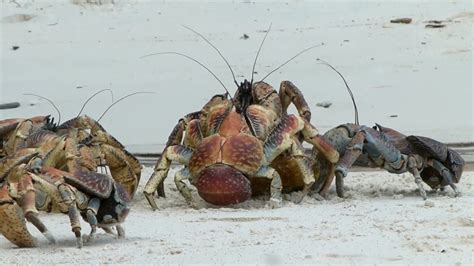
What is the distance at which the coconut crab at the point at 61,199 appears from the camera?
779 centimetres

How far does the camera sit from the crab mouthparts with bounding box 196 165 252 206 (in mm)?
9750

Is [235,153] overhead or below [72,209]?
below

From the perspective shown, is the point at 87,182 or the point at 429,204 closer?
the point at 87,182

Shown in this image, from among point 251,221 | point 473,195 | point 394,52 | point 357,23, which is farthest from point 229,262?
point 357,23

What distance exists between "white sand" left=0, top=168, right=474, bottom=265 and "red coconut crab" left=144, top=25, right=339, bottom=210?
0.48 ft

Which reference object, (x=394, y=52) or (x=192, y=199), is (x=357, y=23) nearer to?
(x=394, y=52)

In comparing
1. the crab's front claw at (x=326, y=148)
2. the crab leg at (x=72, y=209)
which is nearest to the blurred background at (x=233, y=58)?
the crab's front claw at (x=326, y=148)

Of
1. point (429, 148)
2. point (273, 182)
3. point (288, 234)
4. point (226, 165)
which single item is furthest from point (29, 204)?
point (429, 148)

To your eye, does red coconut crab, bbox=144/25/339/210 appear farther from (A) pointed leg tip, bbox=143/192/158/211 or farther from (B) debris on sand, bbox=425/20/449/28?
(B) debris on sand, bbox=425/20/449/28

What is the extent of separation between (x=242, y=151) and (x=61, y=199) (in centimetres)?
220

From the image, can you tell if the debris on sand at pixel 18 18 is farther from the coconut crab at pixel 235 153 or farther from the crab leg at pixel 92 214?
the crab leg at pixel 92 214

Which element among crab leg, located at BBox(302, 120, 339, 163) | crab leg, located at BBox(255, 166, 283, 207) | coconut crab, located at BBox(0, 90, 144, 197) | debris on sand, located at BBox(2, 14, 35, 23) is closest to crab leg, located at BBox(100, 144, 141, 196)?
coconut crab, located at BBox(0, 90, 144, 197)

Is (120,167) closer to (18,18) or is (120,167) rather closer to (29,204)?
(29,204)

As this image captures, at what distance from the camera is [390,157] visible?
10.4 meters
